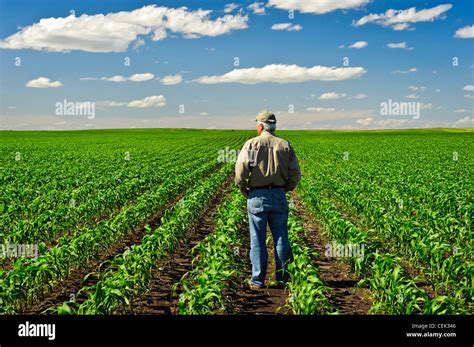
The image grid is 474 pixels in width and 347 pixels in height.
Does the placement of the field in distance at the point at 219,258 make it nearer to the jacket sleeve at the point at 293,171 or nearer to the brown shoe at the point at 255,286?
the brown shoe at the point at 255,286

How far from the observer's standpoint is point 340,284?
7.82 metres

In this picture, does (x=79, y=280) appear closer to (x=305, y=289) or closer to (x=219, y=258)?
(x=219, y=258)

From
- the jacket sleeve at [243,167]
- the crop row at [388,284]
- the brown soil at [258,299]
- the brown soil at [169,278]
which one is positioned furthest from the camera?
the jacket sleeve at [243,167]

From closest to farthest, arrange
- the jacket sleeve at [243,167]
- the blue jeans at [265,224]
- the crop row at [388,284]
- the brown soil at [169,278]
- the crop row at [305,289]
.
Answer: the crop row at [388,284]
the crop row at [305,289]
the brown soil at [169,278]
the jacket sleeve at [243,167]
the blue jeans at [265,224]

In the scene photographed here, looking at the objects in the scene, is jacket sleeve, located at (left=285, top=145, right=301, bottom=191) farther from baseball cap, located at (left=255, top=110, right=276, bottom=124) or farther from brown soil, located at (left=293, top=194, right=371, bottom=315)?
brown soil, located at (left=293, top=194, right=371, bottom=315)

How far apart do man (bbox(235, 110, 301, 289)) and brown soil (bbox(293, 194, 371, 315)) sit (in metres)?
1.00

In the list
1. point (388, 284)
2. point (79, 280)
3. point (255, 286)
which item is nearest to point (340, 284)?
point (388, 284)

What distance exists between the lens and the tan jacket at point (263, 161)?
686cm

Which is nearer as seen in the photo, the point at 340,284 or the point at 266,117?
the point at 266,117

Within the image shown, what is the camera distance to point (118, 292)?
18.7 feet

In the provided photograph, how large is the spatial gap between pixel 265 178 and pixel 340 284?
2416mm

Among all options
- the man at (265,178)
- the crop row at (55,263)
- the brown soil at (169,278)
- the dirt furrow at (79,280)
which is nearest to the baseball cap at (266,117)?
the man at (265,178)

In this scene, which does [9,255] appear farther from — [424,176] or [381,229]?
[424,176]
